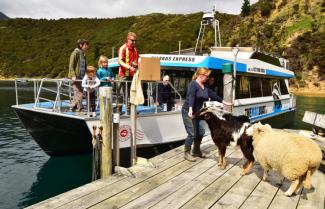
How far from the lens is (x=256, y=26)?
2452 inches

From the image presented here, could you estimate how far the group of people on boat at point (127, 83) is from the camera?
774 centimetres

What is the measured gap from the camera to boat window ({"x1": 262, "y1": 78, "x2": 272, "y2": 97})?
1577 cm

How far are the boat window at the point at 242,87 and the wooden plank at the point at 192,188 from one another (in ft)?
18.5

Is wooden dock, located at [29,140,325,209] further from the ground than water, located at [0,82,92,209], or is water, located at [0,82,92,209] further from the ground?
wooden dock, located at [29,140,325,209]

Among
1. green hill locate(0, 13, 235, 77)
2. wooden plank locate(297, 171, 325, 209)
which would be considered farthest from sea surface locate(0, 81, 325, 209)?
green hill locate(0, 13, 235, 77)

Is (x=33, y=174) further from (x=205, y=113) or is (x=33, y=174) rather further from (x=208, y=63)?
(x=205, y=113)

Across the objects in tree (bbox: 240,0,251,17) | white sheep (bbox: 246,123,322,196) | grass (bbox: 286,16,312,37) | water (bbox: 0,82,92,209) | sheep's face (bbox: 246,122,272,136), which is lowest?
water (bbox: 0,82,92,209)

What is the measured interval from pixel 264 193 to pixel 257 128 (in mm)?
1218

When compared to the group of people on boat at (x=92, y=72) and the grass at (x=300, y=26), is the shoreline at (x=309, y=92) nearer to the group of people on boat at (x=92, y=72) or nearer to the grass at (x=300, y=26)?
the grass at (x=300, y=26)

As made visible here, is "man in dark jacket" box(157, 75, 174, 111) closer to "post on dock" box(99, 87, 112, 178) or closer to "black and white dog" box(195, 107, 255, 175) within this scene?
"black and white dog" box(195, 107, 255, 175)

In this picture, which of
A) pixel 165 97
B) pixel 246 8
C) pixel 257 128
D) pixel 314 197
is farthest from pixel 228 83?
pixel 246 8

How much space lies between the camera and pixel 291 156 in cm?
550

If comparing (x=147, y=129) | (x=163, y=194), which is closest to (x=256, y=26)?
(x=147, y=129)

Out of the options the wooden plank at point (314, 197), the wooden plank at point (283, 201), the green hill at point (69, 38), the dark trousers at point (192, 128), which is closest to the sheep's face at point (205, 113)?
the dark trousers at point (192, 128)
